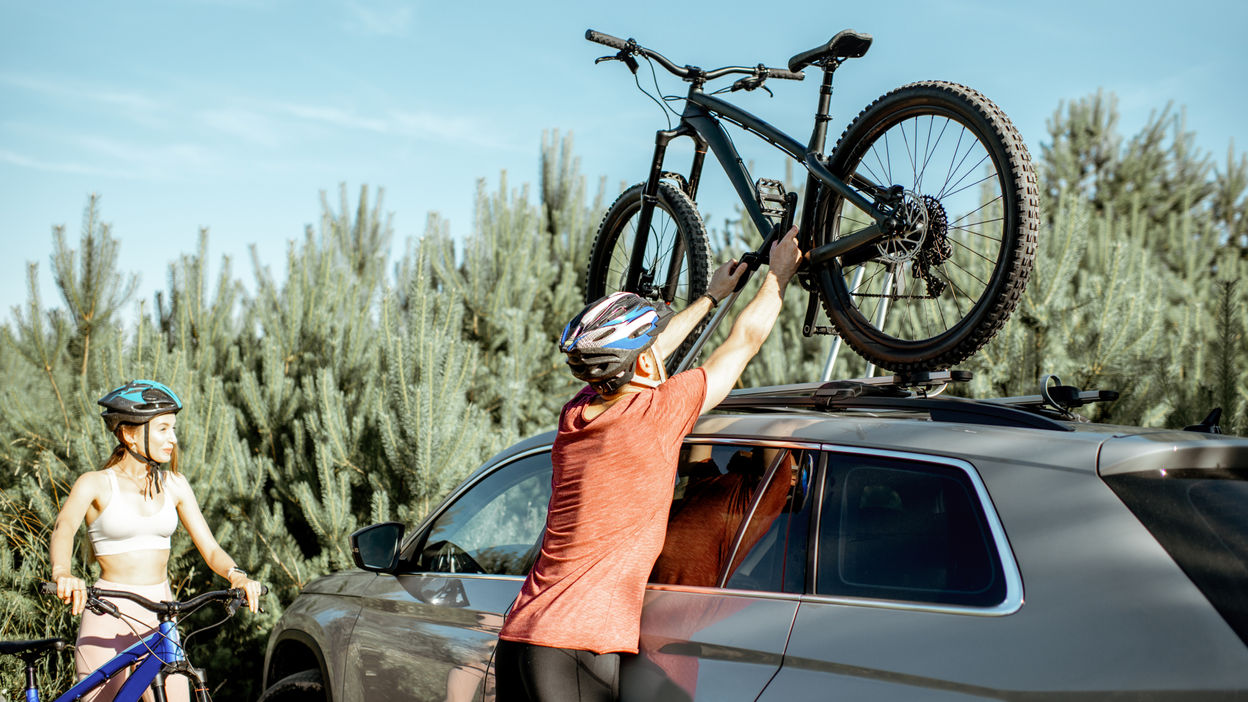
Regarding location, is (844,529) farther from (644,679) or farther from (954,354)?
(954,354)

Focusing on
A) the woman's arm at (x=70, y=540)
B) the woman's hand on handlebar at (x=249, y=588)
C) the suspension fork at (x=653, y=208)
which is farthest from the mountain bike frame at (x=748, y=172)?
the woman's arm at (x=70, y=540)

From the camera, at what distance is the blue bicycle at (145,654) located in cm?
356

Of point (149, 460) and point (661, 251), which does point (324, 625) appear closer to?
point (149, 460)

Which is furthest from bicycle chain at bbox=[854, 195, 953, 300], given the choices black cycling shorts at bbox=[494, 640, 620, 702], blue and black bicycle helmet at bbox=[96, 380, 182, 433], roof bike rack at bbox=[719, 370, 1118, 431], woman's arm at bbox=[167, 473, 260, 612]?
blue and black bicycle helmet at bbox=[96, 380, 182, 433]

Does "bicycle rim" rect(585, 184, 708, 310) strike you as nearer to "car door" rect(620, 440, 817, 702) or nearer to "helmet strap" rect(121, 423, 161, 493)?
"car door" rect(620, 440, 817, 702)

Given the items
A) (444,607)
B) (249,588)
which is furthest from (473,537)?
(249,588)

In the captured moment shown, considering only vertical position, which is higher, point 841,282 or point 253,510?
point 841,282

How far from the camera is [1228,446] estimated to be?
2.00 m

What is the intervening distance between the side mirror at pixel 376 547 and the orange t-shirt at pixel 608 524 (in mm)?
1144

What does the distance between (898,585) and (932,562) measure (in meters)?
0.09

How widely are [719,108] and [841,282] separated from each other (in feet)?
3.64

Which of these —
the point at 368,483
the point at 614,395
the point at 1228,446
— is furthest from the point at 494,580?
the point at 368,483

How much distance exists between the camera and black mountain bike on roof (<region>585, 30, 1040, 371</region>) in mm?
2846

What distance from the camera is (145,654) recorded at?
A: 3799 mm
